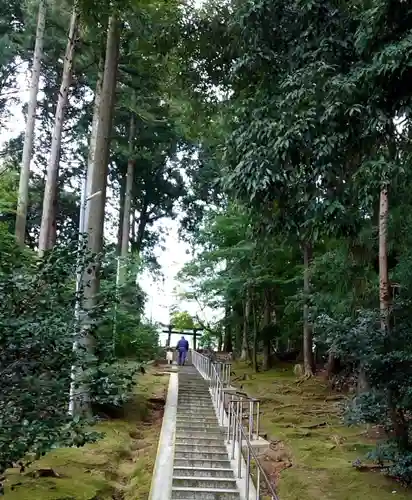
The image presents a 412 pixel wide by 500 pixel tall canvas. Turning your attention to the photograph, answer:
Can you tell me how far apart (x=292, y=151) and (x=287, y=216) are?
1.08m

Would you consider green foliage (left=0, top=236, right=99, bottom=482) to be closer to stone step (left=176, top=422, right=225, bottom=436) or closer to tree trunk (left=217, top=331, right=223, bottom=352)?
stone step (left=176, top=422, right=225, bottom=436)

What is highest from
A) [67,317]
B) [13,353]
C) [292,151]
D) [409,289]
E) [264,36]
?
[264,36]

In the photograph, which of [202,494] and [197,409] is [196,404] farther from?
[202,494]

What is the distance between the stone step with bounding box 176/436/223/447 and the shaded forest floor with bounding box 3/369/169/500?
45 centimetres

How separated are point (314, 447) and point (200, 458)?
78.2 inches

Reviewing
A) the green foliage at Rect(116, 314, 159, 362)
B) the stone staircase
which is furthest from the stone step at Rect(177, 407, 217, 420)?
the green foliage at Rect(116, 314, 159, 362)

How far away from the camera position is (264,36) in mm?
7230

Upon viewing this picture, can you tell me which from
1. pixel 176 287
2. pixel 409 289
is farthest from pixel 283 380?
pixel 176 287

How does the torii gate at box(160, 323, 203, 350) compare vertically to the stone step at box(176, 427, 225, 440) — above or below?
above

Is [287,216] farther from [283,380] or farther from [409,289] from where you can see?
[283,380]

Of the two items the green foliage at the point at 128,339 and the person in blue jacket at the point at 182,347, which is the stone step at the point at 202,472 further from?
the person in blue jacket at the point at 182,347

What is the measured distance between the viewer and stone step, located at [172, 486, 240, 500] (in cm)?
582

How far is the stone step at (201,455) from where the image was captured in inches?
283

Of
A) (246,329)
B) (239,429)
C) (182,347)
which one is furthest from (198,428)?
(246,329)
